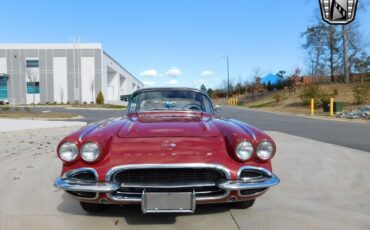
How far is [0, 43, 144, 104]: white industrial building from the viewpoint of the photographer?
51.0 meters

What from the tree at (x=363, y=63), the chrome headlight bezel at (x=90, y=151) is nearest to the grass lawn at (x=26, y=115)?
the chrome headlight bezel at (x=90, y=151)

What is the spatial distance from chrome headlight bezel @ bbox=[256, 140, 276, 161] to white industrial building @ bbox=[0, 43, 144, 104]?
1945 inches

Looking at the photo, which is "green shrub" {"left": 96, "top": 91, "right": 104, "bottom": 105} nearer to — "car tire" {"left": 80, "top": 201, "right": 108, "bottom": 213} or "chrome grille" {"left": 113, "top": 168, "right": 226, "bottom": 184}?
"car tire" {"left": 80, "top": 201, "right": 108, "bottom": 213}

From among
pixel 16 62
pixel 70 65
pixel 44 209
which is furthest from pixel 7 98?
pixel 44 209

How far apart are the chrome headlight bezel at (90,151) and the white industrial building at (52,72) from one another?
1933 inches

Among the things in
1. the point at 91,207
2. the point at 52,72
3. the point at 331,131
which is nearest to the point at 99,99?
the point at 52,72

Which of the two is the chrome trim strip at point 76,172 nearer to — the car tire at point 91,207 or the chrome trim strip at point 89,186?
the chrome trim strip at point 89,186

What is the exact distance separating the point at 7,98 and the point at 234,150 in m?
56.0

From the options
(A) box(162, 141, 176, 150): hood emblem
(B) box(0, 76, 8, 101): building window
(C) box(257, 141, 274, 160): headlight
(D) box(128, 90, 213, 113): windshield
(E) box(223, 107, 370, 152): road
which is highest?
(B) box(0, 76, 8, 101): building window

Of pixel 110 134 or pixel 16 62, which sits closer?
pixel 110 134

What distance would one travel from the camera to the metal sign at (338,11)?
5.48m

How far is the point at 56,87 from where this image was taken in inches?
2034

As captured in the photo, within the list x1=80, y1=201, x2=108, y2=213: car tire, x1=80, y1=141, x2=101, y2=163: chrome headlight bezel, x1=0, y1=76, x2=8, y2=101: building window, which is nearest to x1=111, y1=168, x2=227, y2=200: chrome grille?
x1=80, y1=141, x2=101, y2=163: chrome headlight bezel

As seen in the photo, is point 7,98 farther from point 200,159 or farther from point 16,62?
point 200,159
